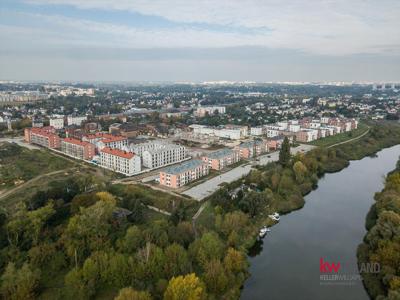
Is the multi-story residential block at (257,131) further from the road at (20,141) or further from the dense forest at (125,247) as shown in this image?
the road at (20,141)

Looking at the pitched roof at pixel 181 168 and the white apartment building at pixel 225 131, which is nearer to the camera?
the pitched roof at pixel 181 168

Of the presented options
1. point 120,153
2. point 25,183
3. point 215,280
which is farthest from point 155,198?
point 25,183

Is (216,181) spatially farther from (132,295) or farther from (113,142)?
(132,295)

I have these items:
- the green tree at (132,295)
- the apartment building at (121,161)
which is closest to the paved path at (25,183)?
the apartment building at (121,161)

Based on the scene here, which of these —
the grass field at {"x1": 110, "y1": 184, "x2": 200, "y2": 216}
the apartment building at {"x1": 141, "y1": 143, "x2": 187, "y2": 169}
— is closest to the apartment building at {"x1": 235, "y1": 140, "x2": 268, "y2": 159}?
the apartment building at {"x1": 141, "y1": 143, "x2": 187, "y2": 169}

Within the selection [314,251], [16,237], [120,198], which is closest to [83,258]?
[16,237]

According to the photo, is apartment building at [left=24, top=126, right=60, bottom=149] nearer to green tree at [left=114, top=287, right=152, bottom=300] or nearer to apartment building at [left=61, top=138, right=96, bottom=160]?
apartment building at [left=61, top=138, right=96, bottom=160]

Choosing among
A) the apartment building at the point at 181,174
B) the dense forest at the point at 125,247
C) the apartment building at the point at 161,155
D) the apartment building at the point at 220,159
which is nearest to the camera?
the dense forest at the point at 125,247
